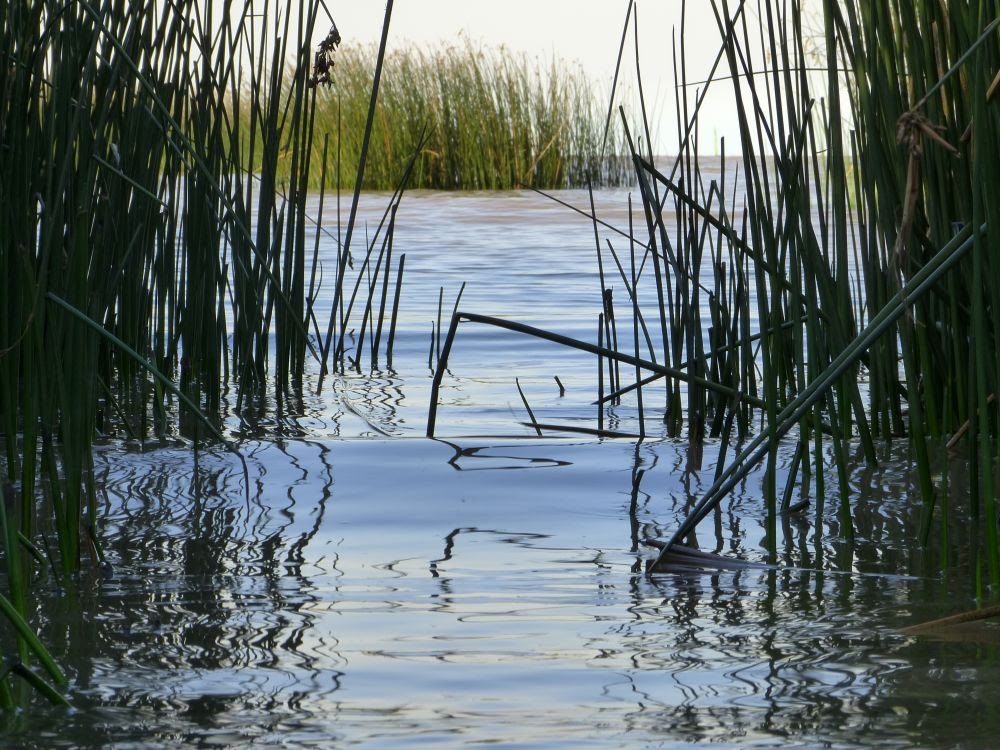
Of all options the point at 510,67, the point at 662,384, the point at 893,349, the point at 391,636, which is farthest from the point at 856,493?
the point at 510,67

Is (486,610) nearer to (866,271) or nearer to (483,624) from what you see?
(483,624)

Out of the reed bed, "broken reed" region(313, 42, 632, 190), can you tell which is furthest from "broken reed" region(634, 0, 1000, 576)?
"broken reed" region(313, 42, 632, 190)

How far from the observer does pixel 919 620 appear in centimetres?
96

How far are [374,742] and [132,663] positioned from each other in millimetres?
217

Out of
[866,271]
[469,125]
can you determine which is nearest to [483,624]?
[866,271]

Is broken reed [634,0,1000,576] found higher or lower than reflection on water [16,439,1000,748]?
higher

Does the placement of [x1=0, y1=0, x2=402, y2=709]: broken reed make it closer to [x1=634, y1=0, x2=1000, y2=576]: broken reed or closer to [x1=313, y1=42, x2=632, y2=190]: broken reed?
[x1=634, y1=0, x2=1000, y2=576]: broken reed

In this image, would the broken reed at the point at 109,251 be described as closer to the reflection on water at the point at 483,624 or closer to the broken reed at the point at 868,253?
the reflection on water at the point at 483,624

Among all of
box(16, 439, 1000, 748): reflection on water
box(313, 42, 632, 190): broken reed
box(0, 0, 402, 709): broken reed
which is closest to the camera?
box(16, 439, 1000, 748): reflection on water

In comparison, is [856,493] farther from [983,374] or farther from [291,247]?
[291,247]

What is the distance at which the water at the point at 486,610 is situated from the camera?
77cm

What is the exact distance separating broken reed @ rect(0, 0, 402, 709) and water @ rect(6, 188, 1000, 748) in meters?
0.08

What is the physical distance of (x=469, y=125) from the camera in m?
9.56

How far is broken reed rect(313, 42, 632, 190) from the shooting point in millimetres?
9500
